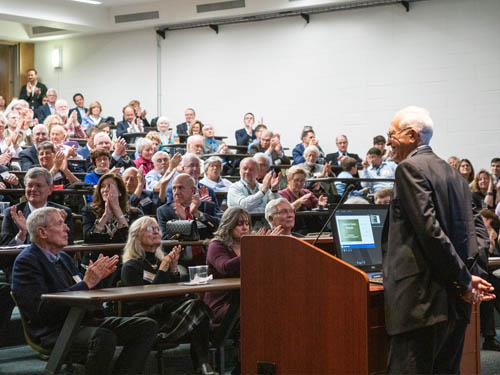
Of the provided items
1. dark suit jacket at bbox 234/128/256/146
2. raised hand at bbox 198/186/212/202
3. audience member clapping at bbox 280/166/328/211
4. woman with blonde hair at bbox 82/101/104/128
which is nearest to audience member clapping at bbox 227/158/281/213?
audience member clapping at bbox 280/166/328/211

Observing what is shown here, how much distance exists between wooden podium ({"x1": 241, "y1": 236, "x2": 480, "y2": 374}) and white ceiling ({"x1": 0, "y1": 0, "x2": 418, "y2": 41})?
9420 mm

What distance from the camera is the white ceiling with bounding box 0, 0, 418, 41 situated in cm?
1266

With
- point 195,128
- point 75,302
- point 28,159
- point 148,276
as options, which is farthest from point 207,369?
point 195,128

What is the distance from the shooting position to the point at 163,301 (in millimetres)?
4312

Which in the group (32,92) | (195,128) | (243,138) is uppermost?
(32,92)

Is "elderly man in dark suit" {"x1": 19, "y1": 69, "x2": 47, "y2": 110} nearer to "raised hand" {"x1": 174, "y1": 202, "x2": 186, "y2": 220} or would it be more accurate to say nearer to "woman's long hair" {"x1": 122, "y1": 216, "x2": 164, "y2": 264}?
"raised hand" {"x1": 174, "y1": 202, "x2": 186, "y2": 220}

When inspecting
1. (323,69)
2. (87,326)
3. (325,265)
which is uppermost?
(323,69)

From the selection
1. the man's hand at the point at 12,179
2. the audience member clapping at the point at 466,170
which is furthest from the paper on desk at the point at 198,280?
the audience member clapping at the point at 466,170

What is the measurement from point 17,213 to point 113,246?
2.15 feet

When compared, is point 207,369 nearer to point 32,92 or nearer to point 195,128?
point 195,128

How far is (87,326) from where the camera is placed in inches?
147

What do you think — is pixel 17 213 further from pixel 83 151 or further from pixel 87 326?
pixel 83 151

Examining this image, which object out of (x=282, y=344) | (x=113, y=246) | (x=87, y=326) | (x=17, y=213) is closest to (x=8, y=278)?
(x=17, y=213)

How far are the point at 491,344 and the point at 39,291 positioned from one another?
319 centimetres
